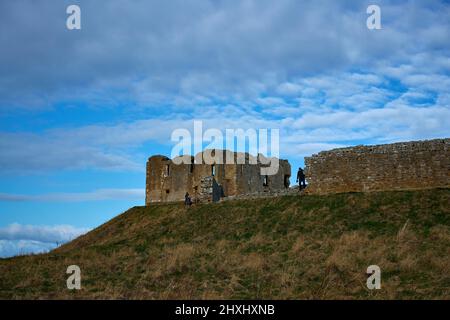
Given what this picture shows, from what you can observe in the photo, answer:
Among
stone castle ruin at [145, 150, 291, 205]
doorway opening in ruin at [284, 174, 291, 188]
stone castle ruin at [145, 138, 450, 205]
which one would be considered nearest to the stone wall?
stone castle ruin at [145, 138, 450, 205]

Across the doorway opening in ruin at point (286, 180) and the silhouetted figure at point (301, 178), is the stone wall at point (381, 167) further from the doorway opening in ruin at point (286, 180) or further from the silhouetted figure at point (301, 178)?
the doorway opening in ruin at point (286, 180)

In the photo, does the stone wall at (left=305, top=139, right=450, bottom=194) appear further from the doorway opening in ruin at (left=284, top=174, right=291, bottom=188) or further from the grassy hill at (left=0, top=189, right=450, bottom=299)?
the doorway opening in ruin at (left=284, top=174, right=291, bottom=188)

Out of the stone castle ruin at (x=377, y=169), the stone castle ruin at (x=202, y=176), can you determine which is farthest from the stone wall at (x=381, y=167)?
the stone castle ruin at (x=202, y=176)

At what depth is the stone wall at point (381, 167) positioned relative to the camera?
2639 centimetres

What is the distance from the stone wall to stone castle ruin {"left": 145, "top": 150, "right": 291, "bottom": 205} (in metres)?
16.6

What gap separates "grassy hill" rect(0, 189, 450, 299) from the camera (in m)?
15.6

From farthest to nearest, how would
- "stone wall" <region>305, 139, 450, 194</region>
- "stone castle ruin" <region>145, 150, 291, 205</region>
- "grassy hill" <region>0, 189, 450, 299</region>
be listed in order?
"stone castle ruin" <region>145, 150, 291, 205</region>
"stone wall" <region>305, 139, 450, 194</region>
"grassy hill" <region>0, 189, 450, 299</region>

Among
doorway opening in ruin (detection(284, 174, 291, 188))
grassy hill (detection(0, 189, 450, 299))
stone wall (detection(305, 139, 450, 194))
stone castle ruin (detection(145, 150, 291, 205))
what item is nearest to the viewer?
grassy hill (detection(0, 189, 450, 299))

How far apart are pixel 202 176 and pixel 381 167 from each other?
22.1m

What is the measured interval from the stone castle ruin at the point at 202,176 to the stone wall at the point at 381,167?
1655 centimetres

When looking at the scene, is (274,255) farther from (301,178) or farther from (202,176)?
(202,176)

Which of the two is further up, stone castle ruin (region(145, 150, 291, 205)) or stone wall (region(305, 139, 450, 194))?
stone castle ruin (region(145, 150, 291, 205))
